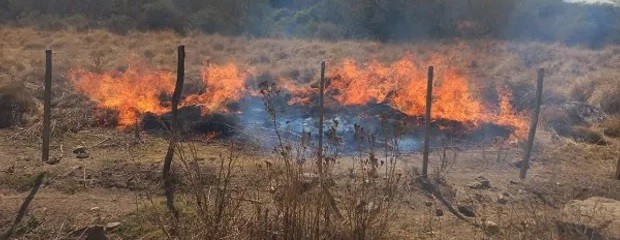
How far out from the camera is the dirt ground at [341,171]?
606 cm

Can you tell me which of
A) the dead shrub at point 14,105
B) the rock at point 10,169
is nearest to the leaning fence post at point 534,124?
the rock at point 10,169

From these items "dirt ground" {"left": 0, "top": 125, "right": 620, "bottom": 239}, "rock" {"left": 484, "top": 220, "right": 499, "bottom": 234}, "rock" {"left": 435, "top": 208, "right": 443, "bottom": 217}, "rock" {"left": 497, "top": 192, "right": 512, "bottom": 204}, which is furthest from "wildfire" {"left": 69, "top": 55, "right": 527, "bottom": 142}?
"rock" {"left": 484, "top": 220, "right": 499, "bottom": 234}

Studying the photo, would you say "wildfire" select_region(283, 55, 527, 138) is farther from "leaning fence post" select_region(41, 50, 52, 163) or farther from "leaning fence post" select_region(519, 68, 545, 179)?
"leaning fence post" select_region(41, 50, 52, 163)

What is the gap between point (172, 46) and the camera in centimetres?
2564

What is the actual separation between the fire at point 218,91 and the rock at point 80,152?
10.0 feet

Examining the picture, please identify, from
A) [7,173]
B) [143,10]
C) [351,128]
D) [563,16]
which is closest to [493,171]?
[351,128]

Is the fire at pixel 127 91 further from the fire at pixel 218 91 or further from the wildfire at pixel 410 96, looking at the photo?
the wildfire at pixel 410 96

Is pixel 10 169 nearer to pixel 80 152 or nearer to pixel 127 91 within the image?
pixel 80 152

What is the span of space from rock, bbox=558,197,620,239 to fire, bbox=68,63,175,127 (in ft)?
25.3

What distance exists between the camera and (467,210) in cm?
688

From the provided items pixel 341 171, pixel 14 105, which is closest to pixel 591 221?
pixel 341 171

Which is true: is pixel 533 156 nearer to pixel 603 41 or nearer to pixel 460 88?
pixel 460 88

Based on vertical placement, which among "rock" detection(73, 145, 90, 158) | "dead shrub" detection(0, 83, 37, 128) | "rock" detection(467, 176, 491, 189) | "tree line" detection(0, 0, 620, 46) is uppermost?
"tree line" detection(0, 0, 620, 46)

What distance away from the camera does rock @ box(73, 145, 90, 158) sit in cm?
861
